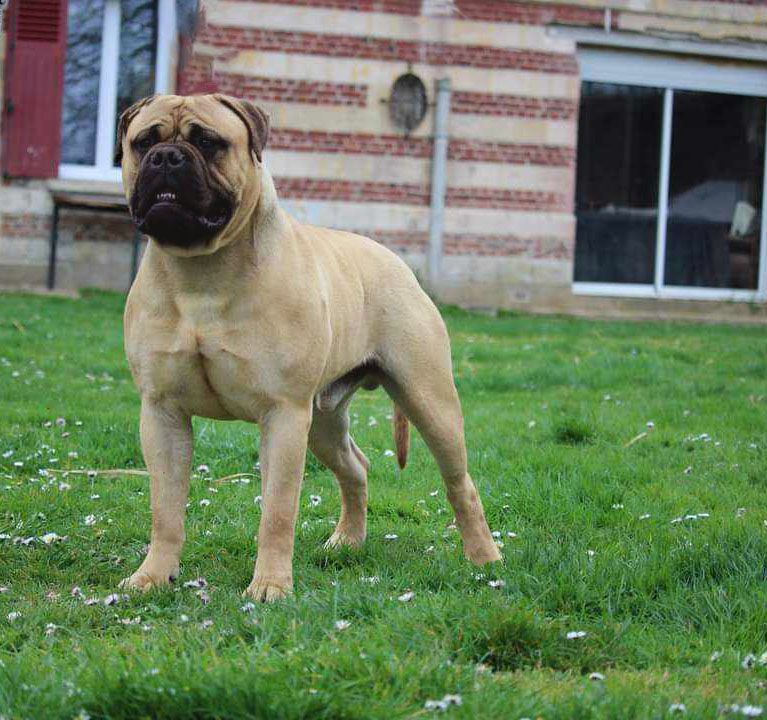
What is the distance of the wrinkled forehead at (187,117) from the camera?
393cm

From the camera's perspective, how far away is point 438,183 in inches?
575

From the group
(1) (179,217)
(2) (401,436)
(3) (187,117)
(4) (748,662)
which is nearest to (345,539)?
(2) (401,436)

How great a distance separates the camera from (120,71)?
1433 centimetres

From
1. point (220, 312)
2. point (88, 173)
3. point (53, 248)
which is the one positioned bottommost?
point (220, 312)

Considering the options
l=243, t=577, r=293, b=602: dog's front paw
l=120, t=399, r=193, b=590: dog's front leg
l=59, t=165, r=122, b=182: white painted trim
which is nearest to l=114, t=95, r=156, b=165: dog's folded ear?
l=120, t=399, r=193, b=590: dog's front leg

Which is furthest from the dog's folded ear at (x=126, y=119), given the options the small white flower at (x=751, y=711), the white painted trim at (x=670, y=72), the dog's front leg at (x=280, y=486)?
the white painted trim at (x=670, y=72)

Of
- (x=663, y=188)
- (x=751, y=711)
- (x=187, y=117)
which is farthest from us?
(x=663, y=188)

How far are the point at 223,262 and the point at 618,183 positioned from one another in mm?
12429

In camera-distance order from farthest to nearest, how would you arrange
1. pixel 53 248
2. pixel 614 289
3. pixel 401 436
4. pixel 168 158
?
1. pixel 614 289
2. pixel 53 248
3. pixel 401 436
4. pixel 168 158

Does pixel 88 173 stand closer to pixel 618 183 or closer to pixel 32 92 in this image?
pixel 32 92

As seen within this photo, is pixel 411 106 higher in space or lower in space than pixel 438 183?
higher

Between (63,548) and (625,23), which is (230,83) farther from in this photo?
(63,548)

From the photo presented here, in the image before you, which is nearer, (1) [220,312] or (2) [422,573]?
(1) [220,312]

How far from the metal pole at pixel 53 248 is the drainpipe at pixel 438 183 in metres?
4.49
